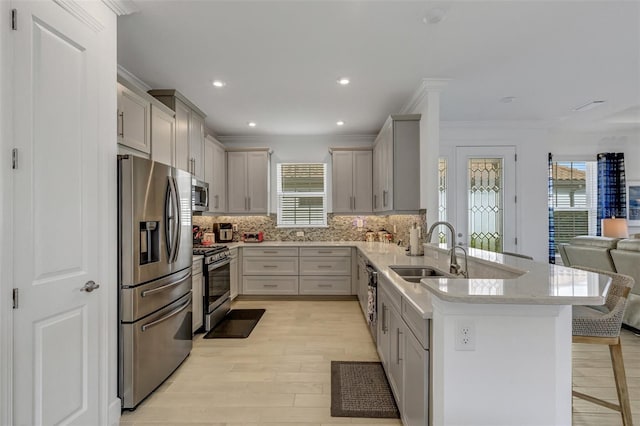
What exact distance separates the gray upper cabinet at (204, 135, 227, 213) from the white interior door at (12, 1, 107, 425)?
261cm

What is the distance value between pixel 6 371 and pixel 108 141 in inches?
52.6

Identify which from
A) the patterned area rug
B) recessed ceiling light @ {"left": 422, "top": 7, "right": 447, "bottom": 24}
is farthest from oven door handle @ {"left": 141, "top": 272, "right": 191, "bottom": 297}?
recessed ceiling light @ {"left": 422, "top": 7, "right": 447, "bottom": 24}

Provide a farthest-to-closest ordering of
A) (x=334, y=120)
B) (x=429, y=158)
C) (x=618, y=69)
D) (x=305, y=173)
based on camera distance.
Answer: (x=305, y=173), (x=334, y=120), (x=429, y=158), (x=618, y=69)

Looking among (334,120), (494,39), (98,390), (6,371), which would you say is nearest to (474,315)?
(6,371)

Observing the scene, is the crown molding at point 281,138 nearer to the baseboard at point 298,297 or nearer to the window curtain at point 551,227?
the baseboard at point 298,297

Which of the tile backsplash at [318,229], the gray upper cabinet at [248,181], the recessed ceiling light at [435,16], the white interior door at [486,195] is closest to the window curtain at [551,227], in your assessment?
the white interior door at [486,195]

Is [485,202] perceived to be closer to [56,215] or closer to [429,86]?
[429,86]

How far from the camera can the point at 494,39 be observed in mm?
2607

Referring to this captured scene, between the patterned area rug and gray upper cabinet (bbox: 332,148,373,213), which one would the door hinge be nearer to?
the patterned area rug

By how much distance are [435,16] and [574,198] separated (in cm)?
546

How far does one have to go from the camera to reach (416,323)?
162 centimetres

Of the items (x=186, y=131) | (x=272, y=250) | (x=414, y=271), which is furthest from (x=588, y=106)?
(x=186, y=131)

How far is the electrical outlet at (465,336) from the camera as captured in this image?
50.1 inches

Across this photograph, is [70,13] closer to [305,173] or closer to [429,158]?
[429,158]
